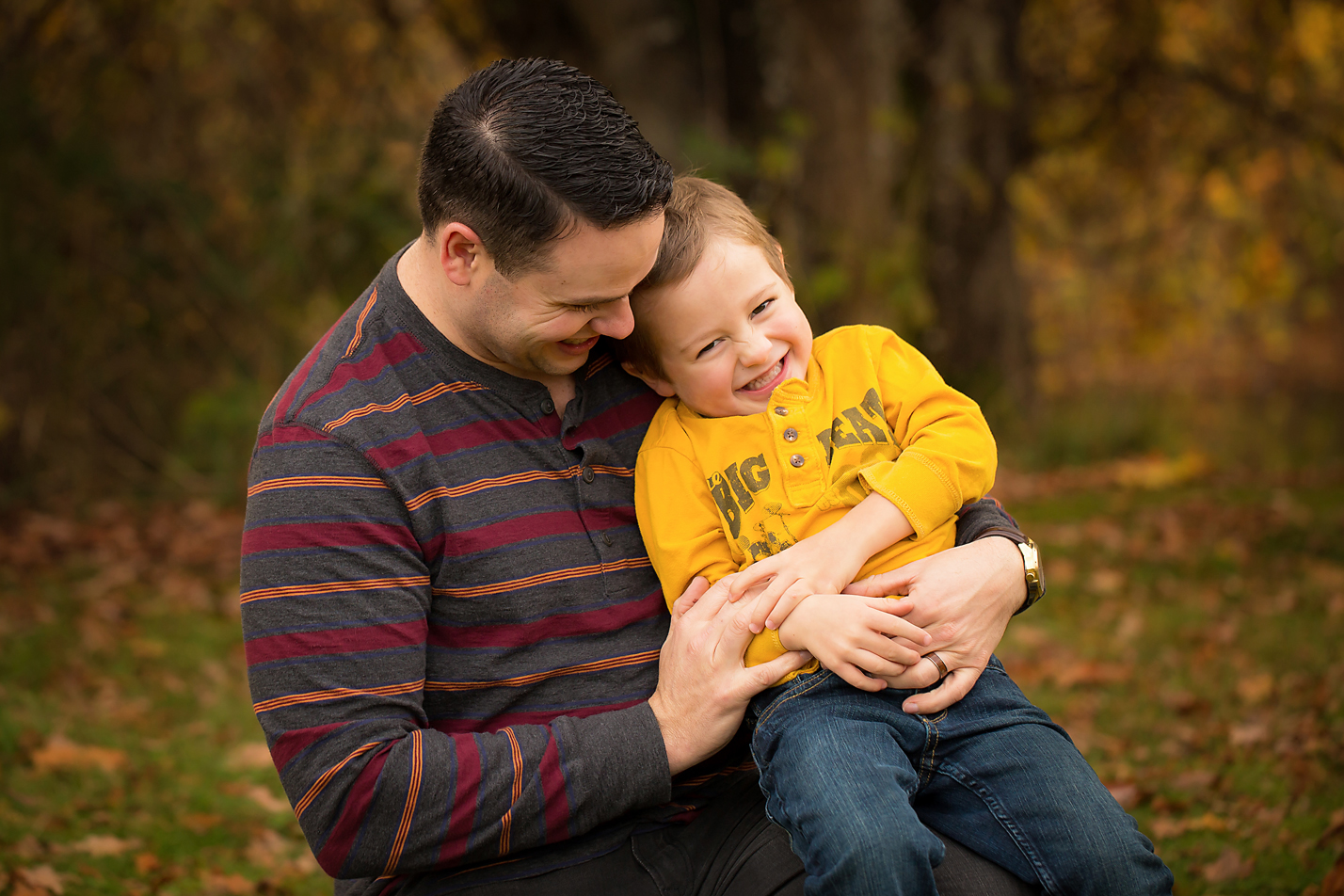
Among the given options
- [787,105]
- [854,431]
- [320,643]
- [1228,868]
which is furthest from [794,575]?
[787,105]

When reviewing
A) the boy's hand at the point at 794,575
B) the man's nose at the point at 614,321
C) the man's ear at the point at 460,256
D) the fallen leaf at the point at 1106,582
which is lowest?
the fallen leaf at the point at 1106,582

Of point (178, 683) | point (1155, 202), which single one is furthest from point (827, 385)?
point (1155, 202)

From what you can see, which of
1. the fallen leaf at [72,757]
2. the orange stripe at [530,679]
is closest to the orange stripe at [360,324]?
the orange stripe at [530,679]

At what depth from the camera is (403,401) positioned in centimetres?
179

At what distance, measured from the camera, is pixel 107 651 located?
194 inches

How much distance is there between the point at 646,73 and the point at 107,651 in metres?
3.89

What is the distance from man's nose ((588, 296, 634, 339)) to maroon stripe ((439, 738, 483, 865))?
2.42 feet

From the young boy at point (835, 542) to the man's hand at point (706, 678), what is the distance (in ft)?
0.16

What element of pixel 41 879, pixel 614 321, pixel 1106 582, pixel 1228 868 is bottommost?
pixel 1106 582

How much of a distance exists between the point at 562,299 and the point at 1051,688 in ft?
11.7

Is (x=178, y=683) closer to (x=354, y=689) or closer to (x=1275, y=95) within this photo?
(x=354, y=689)

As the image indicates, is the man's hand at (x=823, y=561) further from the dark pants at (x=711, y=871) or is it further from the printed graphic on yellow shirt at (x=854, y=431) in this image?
the dark pants at (x=711, y=871)

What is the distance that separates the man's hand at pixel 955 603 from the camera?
1.86m

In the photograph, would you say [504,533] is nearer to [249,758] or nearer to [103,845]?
[103,845]
